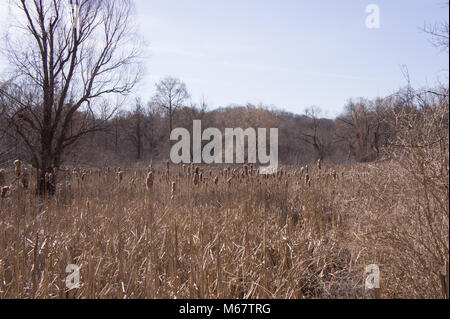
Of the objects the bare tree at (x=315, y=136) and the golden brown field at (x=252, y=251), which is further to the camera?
the bare tree at (x=315, y=136)

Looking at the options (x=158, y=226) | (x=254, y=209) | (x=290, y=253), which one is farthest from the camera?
(x=254, y=209)

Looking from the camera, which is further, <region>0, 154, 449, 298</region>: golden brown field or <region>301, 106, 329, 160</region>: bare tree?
<region>301, 106, 329, 160</region>: bare tree

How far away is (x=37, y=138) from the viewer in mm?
9406

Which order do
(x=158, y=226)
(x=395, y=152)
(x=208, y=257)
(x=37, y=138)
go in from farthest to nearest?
(x=37, y=138) < (x=158, y=226) < (x=208, y=257) < (x=395, y=152)

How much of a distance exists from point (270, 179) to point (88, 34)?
764cm

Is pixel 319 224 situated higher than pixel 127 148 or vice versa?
pixel 127 148

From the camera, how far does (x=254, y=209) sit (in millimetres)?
4684

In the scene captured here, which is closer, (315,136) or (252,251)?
(252,251)

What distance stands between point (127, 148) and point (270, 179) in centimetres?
3163

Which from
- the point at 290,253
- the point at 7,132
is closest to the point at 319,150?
the point at 7,132
